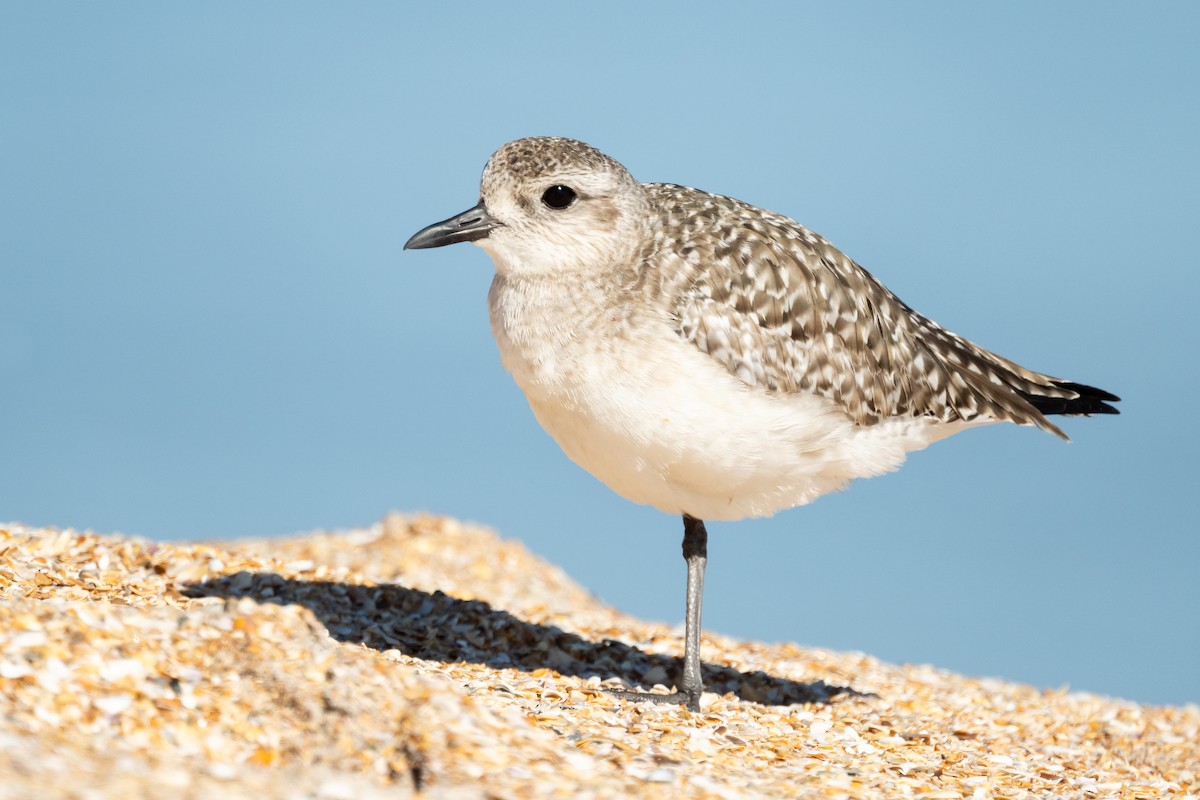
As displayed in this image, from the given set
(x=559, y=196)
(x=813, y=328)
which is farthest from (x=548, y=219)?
(x=813, y=328)

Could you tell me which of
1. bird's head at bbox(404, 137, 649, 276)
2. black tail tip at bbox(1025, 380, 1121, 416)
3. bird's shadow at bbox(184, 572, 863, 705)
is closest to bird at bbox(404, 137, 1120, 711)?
bird's head at bbox(404, 137, 649, 276)

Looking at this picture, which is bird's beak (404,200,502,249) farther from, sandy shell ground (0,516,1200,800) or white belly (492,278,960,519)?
sandy shell ground (0,516,1200,800)

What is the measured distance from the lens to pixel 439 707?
444cm

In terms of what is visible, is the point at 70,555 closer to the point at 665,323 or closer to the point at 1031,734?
the point at 665,323

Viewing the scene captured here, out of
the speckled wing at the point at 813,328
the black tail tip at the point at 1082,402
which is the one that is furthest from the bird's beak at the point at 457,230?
the black tail tip at the point at 1082,402

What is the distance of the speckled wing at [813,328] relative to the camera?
5992 mm

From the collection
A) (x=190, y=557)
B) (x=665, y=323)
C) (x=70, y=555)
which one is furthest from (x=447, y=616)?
(x=665, y=323)

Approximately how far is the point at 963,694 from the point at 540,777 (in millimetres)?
4935

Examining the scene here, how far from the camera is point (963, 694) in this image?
8.32m

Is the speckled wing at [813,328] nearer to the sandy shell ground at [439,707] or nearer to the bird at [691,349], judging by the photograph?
the bird at [691,349]

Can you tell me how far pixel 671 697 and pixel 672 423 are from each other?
1.59 m

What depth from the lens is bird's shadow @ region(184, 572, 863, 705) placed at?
23.3ft

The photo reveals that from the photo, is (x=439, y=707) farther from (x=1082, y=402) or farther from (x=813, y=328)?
(x=1082, y=402)

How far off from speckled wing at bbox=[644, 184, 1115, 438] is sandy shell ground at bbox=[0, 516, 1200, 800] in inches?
67.9
